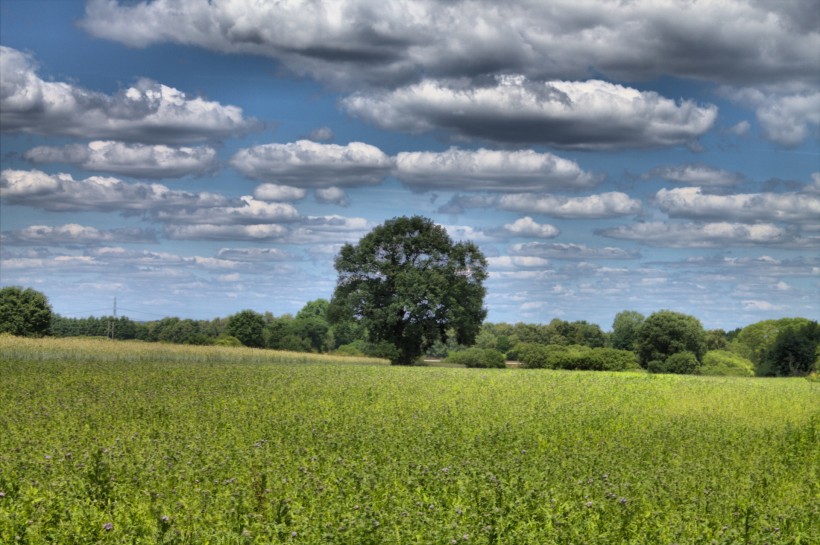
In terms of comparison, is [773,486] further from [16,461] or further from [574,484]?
[16,461]

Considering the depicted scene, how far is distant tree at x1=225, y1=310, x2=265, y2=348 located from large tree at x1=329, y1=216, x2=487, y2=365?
131 feet

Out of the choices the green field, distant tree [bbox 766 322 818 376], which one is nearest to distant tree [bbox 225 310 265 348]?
distant tree [bbox 766 322 818 376]

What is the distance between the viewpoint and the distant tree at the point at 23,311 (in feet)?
277

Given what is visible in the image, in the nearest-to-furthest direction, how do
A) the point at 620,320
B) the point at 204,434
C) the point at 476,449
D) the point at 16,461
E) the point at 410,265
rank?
1. the point at 16,461
2. the point at 476,449
3. the point at 204,434
4. the point at 410,265
5. the point at 620,320

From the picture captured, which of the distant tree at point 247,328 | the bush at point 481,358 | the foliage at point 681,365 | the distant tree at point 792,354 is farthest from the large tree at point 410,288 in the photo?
the distant tree at point 247,328

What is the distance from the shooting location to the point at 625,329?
11988 cm

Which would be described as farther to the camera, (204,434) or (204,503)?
(204,434)

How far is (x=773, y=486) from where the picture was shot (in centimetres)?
1428

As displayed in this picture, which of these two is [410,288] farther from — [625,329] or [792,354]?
[625,329]

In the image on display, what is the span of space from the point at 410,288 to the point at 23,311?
49.0 metres

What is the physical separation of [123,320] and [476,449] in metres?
127

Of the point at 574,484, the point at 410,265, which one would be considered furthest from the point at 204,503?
the point at 410,265

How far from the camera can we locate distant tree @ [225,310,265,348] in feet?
330

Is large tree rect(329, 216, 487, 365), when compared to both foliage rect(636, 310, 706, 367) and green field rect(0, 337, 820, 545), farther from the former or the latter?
green field rect(0, 337, 820, 545)
